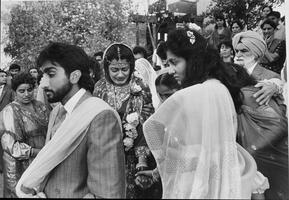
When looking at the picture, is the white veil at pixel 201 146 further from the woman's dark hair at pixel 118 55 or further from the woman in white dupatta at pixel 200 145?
the woman's dark hair at pixel 118 55

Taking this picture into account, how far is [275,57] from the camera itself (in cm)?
434

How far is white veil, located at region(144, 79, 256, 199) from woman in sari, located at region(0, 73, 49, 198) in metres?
1.92

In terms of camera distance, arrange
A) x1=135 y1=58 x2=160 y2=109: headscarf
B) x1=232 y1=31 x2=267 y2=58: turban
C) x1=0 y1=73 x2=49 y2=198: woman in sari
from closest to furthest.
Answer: x1=232 y1=31 x2=267 y2=58: turban
x1=0 y1=73 x2=49 y2=198: woman in sari
x1=135 y1=58 x2=160 y2=109: headscarf

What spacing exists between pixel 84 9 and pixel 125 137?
241 cm

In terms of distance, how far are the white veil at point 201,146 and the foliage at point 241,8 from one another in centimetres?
302

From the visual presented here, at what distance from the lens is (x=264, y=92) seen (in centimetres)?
262

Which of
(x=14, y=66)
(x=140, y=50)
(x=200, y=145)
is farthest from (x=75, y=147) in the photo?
(x=14, y=66)

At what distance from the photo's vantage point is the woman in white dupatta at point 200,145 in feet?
6.16

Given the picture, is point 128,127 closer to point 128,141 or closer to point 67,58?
point 128,141

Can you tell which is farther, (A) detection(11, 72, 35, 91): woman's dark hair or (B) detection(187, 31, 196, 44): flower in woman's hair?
(A) detection(11, 72, 35, 91): woman's dark hair

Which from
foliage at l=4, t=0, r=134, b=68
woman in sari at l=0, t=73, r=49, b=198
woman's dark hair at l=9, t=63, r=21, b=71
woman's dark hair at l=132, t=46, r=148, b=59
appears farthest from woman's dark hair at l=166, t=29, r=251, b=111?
woman's dark hair at l=9, t=63, r=21, b=71

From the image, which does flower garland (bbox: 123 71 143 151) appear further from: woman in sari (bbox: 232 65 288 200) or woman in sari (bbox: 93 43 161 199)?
woman in sari (bbox: 232 65 288 200)

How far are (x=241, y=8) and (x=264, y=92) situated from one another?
248 cm

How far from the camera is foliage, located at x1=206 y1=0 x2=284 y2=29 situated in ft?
15.5
